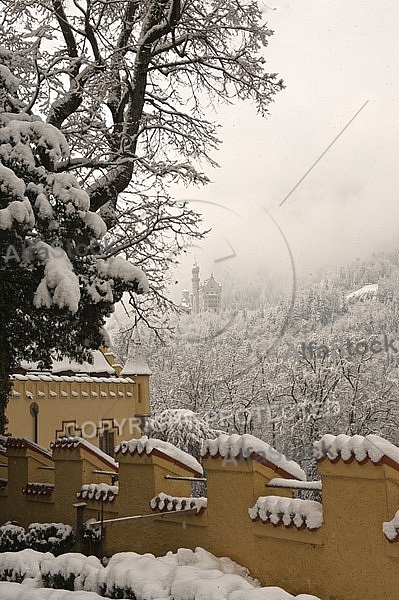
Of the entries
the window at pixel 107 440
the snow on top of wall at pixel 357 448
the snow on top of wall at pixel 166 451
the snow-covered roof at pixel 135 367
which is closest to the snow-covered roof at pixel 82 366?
the snow-covered roof at pixel 135 367

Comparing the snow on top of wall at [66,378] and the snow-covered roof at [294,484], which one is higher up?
the snow on top of wall at [66,378]

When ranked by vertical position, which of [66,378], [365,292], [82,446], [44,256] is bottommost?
[82,446]

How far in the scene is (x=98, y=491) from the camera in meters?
8.18

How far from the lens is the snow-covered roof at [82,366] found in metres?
18.9

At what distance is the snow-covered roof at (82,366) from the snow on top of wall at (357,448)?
556 inches

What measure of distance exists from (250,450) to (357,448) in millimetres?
1255

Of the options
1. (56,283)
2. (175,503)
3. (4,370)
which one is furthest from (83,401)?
(175,503)

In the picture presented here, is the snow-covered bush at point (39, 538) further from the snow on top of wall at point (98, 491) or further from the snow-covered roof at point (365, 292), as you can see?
the snow-covered roof at point (365, 292)

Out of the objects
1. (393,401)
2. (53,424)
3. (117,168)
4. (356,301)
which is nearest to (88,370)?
(53,424)

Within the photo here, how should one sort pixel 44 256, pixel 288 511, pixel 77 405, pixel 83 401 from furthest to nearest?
pixel 83 401 → pixel 77 405 → pixel 44 256 → pixel 288 511

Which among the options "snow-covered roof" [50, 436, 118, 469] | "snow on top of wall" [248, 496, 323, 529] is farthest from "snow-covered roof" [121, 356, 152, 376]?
"snow on top of wall" [248, 496, 323, 529]

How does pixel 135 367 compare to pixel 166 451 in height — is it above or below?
above

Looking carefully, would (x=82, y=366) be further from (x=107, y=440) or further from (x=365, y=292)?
(x=365, y=292)

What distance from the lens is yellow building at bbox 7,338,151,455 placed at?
59.4 ft
